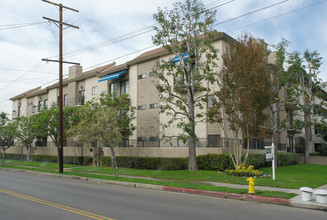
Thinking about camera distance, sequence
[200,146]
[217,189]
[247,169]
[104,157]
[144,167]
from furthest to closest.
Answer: [104,157]
[144,167]
[200,146]
[247,169]
[217,189]

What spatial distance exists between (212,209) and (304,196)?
3494 mm

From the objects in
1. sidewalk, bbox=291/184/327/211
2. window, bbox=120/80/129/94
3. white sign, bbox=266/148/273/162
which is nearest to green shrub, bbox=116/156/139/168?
window, bbox=120/80/129/94

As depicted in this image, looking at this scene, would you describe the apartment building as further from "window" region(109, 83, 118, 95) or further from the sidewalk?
the sidewalk

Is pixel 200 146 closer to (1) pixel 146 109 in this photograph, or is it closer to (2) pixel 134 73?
(1) pixel 146 109

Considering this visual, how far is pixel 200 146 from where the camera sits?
2319 centimetres

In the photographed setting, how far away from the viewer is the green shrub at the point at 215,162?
64.7 ft

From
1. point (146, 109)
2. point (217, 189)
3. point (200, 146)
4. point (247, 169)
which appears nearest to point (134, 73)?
point (146, 109)

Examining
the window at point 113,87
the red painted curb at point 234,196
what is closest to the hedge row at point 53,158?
the window at point 113,87

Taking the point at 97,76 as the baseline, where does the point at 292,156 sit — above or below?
below

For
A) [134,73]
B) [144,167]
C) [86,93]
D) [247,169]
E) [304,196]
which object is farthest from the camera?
[86,93]

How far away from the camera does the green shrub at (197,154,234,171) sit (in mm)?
19728

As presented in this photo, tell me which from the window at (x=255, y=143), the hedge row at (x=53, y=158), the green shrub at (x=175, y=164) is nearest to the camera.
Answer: the green shrub at (x=175, y=164)

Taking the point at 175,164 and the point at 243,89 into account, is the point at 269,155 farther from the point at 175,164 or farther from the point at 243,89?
the point at 175,164

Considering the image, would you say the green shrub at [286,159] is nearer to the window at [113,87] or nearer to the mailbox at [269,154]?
the mailbox at [269,154]
